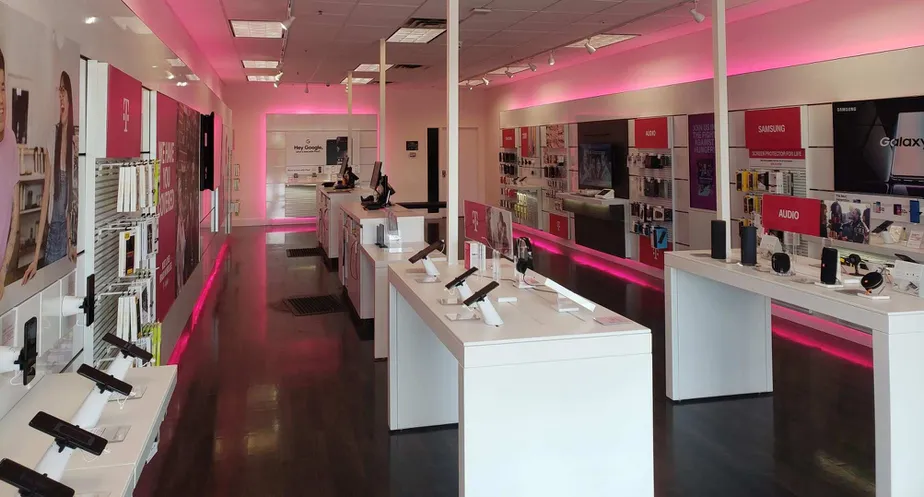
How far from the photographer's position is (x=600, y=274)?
9469 millimetres

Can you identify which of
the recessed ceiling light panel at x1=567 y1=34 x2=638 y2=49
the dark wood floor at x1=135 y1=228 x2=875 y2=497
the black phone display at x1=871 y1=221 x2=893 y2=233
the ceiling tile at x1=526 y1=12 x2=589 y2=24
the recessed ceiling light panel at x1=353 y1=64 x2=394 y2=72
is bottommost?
the dark wood floor at x1=135 y1=228 x2=875 y2=497

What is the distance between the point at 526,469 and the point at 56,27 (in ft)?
8.76

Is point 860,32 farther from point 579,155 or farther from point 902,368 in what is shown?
point 579,155

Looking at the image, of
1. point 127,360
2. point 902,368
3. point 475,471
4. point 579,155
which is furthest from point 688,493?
point 579,155

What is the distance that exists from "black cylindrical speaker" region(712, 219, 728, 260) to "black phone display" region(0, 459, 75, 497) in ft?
13.1

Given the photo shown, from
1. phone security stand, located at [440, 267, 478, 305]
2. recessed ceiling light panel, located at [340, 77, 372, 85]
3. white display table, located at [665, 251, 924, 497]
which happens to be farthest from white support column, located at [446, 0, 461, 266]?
recessed ceiling light panel, located at [340, 77, 372, 85]

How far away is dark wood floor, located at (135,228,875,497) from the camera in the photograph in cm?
334

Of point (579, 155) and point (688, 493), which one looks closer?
point (688, 493)

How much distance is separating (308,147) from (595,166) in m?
7.70

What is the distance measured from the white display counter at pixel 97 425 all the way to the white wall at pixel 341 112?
13.8m

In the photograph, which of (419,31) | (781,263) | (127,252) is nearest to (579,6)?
(419,31)

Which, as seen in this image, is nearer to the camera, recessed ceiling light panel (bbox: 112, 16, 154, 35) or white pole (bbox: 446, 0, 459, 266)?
recessed ceiling light panel (bbox: 112, 16, 154, 35)

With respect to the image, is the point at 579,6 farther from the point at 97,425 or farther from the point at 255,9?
the point at 97,425

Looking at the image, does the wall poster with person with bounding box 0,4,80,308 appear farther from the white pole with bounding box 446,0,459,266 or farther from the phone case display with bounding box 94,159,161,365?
the white pole with bounding box 446,0,459,266
